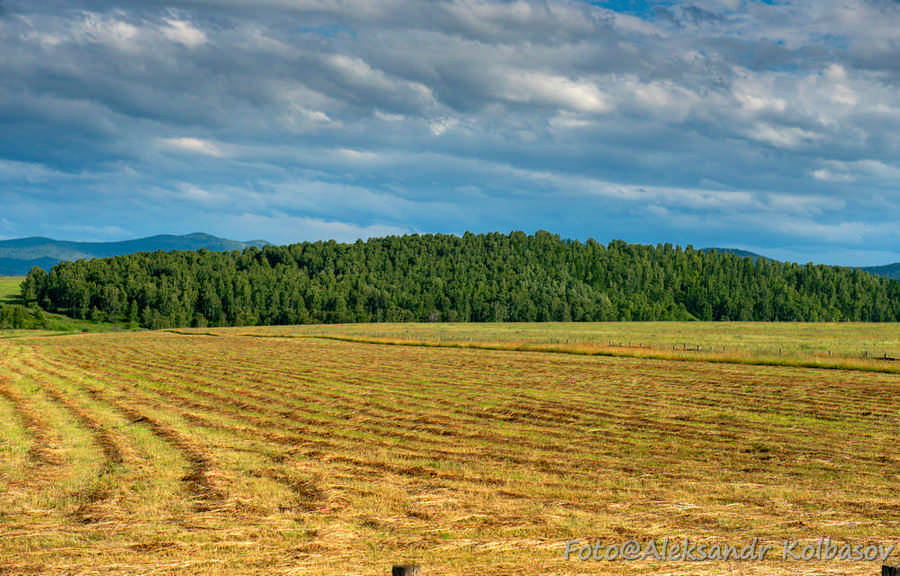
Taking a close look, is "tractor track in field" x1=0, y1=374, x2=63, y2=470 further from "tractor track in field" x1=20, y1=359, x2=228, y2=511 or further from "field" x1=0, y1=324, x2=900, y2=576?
"tractor track in field" x1=20, y1=359, x2=228, y2=511

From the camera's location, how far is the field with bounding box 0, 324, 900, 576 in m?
11.5

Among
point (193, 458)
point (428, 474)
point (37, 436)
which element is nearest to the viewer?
point (428, 474)

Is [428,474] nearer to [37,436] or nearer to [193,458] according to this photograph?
[193,458]

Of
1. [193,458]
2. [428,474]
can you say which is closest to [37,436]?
[193,458]

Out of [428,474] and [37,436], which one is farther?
[37,436]

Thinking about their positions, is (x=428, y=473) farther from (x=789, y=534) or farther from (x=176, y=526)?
(x=789, y=534)

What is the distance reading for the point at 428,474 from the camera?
17172 millimetres

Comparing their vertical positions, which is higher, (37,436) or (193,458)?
(193,458)

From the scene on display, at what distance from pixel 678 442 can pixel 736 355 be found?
3834 centimetres

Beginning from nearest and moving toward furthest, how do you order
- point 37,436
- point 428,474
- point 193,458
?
1. point 428,474
2. point 193,458
3. point 37,436

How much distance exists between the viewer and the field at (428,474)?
37.6 ft

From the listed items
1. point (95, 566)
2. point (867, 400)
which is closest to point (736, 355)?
point (867, 400)

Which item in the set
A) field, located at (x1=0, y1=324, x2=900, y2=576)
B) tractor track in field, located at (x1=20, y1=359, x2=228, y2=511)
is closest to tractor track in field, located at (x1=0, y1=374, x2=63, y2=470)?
field, located at (x1=0, y1=324, x2=900, y2=576)

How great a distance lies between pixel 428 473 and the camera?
56.7ft
